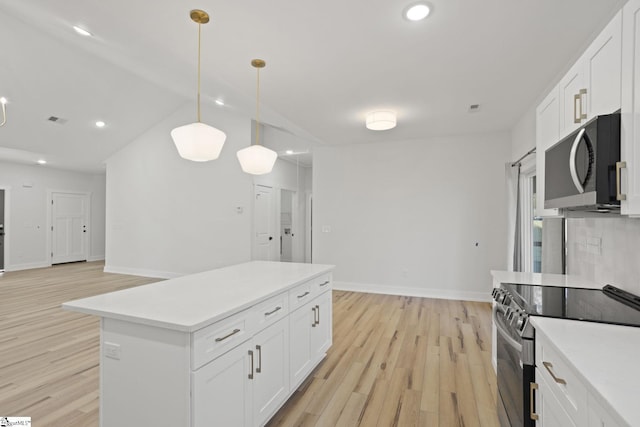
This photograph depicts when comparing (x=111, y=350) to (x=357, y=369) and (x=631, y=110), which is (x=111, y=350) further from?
(x=631, y=110)

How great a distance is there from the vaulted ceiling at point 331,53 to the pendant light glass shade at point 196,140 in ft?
2.59

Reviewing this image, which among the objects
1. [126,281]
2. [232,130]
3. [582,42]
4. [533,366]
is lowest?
[126,281]

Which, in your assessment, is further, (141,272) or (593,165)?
(141,272)

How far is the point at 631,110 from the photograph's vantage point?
4.15 ft

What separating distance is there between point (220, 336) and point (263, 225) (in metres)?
5.31

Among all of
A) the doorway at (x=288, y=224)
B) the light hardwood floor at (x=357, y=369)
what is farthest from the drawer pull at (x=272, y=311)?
the doorway at (x=288, y=224)

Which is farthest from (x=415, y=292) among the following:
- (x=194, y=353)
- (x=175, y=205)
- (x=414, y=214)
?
(x=175, y=205)

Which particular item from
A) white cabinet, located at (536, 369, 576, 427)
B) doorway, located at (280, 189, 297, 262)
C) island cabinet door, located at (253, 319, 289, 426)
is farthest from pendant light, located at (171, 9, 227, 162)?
doorway, located at (280, 189, 297, 262)

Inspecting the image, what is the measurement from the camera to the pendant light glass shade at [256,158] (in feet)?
8.65

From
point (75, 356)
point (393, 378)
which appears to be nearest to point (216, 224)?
point (75, 356)

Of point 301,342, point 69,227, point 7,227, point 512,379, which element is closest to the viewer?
point 512,379

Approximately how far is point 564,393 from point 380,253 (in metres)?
4.39

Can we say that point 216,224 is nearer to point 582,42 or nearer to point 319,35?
point 319,35

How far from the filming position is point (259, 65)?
9.18ft
